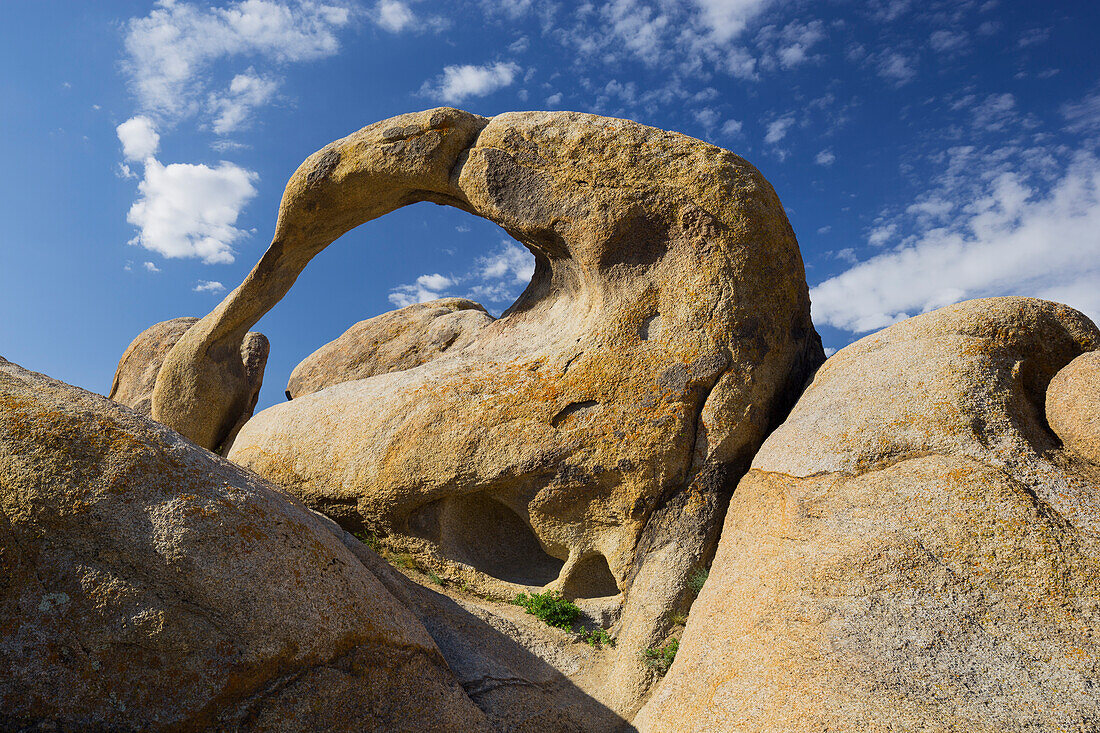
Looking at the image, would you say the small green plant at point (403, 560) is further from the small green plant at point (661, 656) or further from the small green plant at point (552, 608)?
the small green plant at point (661, 656)

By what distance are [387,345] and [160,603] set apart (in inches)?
293

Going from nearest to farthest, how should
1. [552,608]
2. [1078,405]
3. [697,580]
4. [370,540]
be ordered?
[1078,405]
[697,580]
[552,608]
[370,540]

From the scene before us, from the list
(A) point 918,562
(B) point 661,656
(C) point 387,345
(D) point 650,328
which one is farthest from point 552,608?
(C) point 387,345

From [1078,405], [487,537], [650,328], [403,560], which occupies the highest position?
[650,328]

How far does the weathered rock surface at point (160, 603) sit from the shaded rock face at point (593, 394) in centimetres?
254

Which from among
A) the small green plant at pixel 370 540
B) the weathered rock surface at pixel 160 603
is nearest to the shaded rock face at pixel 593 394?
the small green plant at pixel 370 540

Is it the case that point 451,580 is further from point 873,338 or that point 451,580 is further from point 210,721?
point 873,338

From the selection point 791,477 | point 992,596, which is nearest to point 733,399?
point 791,477

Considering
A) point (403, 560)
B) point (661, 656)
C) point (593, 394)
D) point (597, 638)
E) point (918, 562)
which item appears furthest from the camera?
point (403, 560)

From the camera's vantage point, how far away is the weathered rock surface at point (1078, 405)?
5098 millimetres

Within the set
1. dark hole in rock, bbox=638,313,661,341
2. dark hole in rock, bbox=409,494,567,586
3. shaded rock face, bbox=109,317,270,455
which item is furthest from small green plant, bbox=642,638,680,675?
shaded rock face, bbox=109,317,270,455

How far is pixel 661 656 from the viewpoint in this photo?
6.05 m

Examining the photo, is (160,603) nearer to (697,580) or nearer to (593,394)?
(593,394)

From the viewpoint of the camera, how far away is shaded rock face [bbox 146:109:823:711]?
6629 millimetres
